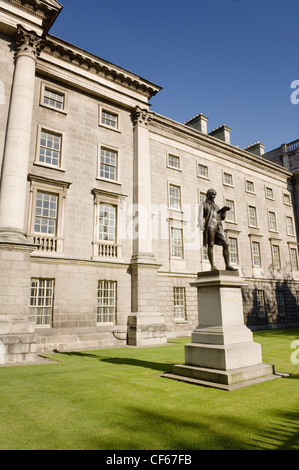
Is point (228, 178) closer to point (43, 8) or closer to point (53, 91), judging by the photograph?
point (53, 91)

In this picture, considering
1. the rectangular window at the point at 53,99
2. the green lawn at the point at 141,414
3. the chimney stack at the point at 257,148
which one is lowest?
the green lawn at the point at 141,414

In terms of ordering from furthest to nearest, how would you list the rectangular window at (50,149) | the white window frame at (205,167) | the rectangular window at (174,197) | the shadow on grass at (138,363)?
1. the white window frame at (205,167)
2. the rectangular window at (174,197)
3. the rectangular window at (50,149)
4. the shadow on grass at (138,363)

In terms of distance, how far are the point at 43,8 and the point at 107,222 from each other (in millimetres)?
12386

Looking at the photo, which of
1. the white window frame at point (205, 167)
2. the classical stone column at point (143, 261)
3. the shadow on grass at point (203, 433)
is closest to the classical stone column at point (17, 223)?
the classical stone column at point (143, 261)

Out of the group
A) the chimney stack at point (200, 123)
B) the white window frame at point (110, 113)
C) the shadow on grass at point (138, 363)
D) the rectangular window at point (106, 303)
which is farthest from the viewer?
the chimney stack at point (200, 123)

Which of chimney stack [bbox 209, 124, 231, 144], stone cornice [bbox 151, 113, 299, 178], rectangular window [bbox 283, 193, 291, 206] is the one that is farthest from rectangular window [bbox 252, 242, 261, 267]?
chimney stack [bbox 209, 124, 231, 144]

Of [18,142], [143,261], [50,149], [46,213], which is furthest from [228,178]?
[18,142]

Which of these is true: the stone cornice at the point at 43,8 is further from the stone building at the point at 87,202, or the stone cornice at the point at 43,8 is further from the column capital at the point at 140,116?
the column capital at the point at 140,116

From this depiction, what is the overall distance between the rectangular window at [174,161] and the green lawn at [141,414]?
1795cm

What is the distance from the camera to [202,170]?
26156mm

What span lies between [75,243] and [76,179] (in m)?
3.89

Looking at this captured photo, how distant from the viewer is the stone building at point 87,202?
47.1 ft
